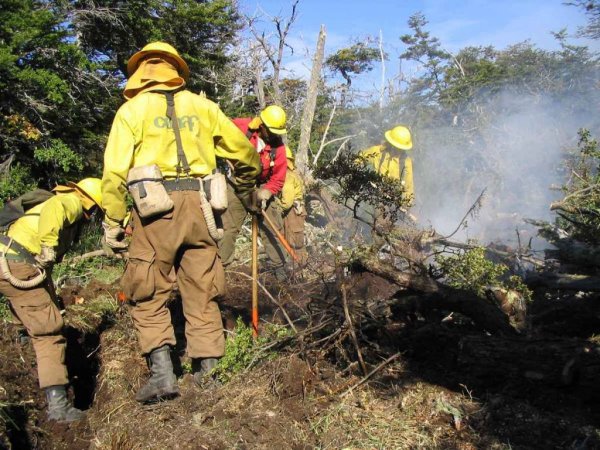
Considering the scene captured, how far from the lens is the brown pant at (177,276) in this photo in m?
3.14

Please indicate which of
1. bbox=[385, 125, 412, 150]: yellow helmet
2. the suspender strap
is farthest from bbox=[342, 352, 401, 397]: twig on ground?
bbox=[385, 125, 412, 150]: yellow helmet

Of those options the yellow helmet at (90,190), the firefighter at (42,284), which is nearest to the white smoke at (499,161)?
the yellow helmet at (90,190)

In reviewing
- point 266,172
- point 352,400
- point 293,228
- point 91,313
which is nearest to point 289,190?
point 293,228

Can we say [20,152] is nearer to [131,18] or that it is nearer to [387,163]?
[131,18]

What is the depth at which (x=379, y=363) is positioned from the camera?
322cm

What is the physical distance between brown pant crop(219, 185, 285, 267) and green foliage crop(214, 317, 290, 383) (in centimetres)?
209

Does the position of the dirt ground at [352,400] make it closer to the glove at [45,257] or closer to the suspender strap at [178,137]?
the glove at [45,257]

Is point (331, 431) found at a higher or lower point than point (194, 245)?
lower

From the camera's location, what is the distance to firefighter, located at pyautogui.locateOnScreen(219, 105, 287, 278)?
5682 mm

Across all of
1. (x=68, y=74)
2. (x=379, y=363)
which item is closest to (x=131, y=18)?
(x=68, y=74)

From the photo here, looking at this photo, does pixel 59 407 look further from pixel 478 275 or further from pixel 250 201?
pixel 478 275

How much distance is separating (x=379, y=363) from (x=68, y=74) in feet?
21.0

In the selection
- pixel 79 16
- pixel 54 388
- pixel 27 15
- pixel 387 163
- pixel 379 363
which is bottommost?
pixel 54 388

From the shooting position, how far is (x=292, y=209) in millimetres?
6863
